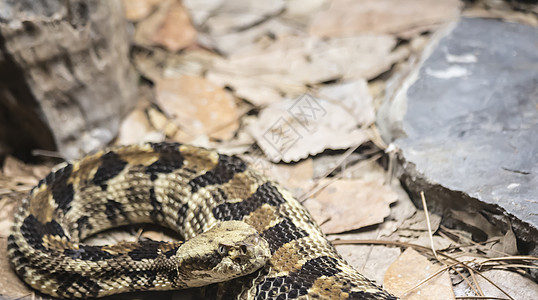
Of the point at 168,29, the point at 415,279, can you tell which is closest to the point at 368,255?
the point at 415,279

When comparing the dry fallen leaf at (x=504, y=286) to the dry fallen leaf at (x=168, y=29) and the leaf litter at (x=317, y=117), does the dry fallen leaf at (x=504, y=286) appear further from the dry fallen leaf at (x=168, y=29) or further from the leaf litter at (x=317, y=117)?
the dry fallen leaf at (x=168, y=29)

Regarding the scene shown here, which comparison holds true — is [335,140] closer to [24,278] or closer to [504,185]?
[504,185]

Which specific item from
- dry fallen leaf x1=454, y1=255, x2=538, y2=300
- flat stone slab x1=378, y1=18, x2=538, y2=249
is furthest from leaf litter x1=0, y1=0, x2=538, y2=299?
flat stone slab x1=378, y1=18, x2=538, y2=249

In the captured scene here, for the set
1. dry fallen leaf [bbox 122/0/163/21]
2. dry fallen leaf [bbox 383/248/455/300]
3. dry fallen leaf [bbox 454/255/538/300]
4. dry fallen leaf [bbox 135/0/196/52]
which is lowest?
dry fallen leaf [bbox 454/255/538/300]

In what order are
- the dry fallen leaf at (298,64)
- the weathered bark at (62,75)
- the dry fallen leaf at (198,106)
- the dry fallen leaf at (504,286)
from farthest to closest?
the dry fallen leaf at (298,64) → the dry fallen leaf at (198,106) → the weathered bark at (62,75) → the dry fallen leaf at (504,286)

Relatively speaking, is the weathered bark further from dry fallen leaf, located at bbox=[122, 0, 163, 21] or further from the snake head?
the snake head

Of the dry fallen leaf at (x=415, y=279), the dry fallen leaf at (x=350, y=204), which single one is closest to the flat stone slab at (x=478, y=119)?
the dry fallen leaf at (x=350, y=204)
